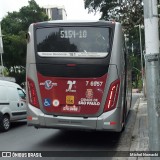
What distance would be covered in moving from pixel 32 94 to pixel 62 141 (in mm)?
1712

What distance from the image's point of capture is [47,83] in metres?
9.54

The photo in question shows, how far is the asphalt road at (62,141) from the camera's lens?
376 inches

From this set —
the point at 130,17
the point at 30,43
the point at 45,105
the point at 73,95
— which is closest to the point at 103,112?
the point at 73,95

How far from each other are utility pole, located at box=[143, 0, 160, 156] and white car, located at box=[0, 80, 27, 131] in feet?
28.5

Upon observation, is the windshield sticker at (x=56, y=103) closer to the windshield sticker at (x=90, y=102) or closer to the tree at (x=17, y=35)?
the windshield sticker at (x=90, y=102)

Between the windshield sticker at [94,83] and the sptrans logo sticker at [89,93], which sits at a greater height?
the windshield sticker at [94,83]

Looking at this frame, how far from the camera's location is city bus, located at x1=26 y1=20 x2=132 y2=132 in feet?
30.3

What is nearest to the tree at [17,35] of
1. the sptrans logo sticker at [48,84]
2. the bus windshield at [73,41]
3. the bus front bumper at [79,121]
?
the bus windshield at [73,41]

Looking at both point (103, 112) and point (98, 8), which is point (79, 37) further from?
point (98, 8)

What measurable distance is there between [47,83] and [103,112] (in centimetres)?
160

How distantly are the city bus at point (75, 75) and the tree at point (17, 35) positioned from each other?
109ft

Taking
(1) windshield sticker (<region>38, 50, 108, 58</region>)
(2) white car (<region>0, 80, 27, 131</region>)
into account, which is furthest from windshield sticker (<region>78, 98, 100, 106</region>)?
(2) white car (<region>0, 80, 27, 131</region>)

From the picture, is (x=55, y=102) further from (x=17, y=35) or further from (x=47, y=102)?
(x=17, y=35)

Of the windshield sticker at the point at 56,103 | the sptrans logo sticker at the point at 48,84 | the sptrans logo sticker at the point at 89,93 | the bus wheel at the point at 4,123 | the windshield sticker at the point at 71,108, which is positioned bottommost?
the bus wheel at the point at 4,123
